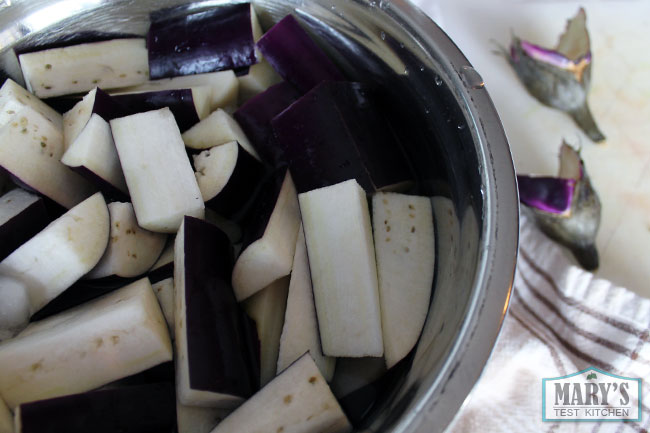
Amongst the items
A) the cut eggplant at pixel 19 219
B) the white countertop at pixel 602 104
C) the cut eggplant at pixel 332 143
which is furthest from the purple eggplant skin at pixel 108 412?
the white countertop at pixel 602 104

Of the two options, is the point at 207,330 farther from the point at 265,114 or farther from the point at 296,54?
the point at 296,54

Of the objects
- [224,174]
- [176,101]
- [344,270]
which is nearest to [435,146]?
[344,270]

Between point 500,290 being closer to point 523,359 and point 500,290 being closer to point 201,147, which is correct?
point 523,359

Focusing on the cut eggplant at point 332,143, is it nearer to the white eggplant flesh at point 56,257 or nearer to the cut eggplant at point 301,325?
the cut eggplant at point 301,325

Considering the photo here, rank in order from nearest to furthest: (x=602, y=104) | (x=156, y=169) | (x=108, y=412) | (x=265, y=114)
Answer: (x=108, y=412)
(x=156, y=169)
(x=265, y=114)
(x=602, y=104)

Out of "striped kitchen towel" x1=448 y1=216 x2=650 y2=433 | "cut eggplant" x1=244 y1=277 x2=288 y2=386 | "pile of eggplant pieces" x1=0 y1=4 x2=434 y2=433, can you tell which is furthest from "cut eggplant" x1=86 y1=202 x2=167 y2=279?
"striped kitchen towel" x1=448 y1=216 x2=650 y2=433

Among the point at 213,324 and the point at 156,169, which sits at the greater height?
the point at 156,169
